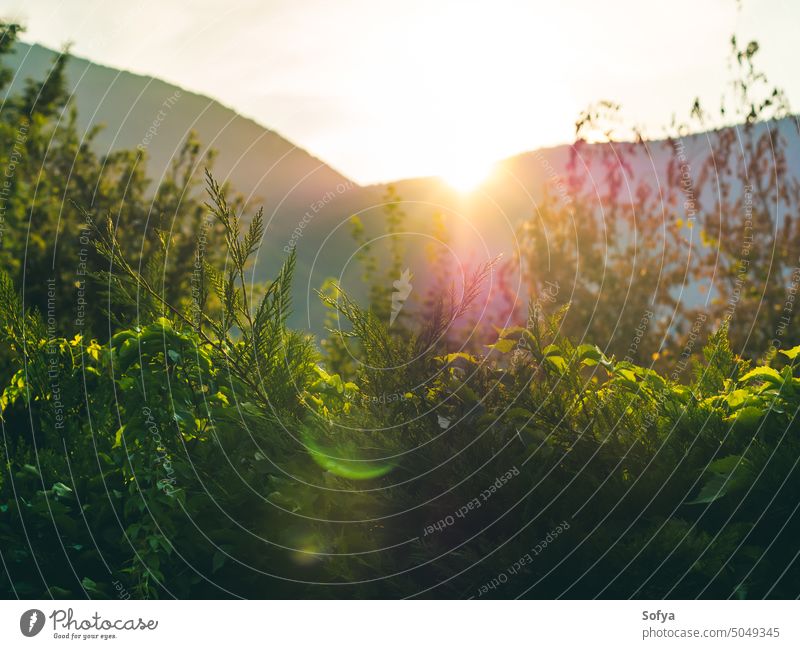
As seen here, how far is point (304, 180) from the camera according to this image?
3.52 m

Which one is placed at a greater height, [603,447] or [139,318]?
[139,318]

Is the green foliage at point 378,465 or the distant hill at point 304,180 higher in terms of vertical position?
the distant hill at point 304,180

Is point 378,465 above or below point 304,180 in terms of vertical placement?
below

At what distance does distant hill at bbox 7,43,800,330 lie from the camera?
3.58 meters

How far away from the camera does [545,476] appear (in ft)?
7.27

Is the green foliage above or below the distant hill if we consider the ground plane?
below

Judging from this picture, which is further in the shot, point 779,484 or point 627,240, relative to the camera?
point 627,240

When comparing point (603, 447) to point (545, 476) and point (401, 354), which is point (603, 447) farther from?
point (401, 354)

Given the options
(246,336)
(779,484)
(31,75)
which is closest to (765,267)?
(779,484)

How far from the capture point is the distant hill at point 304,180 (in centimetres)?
358

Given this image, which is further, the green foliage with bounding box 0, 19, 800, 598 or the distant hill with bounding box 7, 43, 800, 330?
the distant hill with bounding box 7, 43, 800, 330

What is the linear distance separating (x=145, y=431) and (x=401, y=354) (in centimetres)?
89

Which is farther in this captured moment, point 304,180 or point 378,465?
point 304,180

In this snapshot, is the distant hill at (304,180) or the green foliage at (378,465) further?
the distant hill at (304,180)
